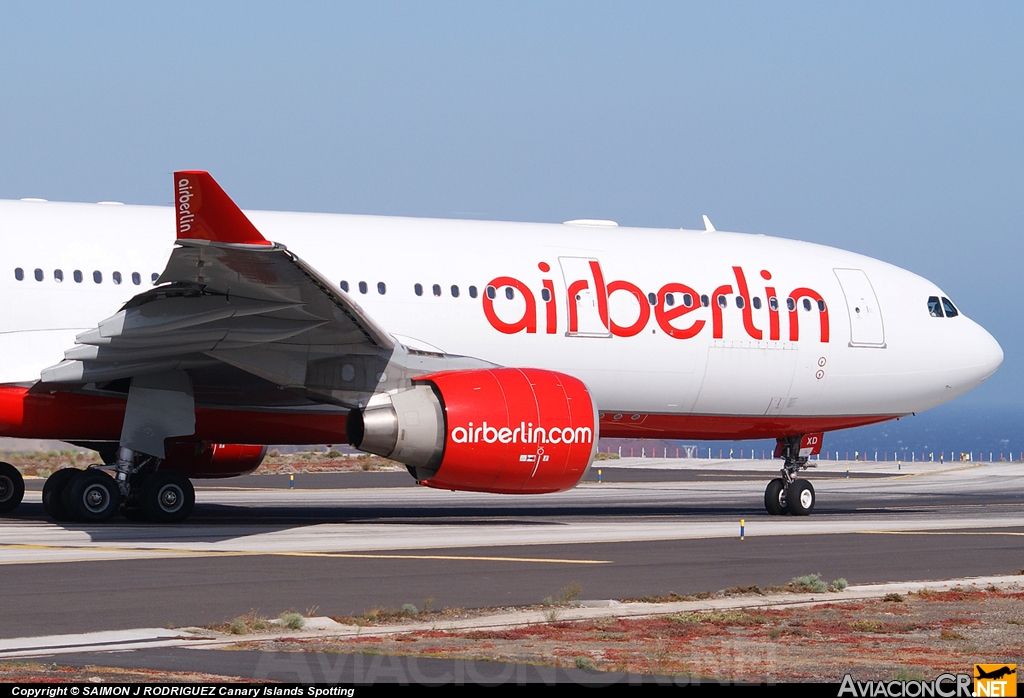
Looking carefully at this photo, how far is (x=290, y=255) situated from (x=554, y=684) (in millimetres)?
7954

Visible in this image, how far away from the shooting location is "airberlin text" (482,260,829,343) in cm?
2005

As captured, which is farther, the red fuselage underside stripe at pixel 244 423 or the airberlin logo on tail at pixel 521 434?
the red fuselage underside stripe at pixel 244 423

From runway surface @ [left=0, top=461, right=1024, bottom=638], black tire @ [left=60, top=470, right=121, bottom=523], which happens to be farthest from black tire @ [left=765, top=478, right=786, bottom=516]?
black tire @ [left=60, top=470, right=121, bottom=523]

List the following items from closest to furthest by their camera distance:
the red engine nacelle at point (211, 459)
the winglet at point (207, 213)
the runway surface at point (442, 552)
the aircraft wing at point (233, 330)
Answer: the runway surface at point (442, 552)
the winglet at point (207, 213)
the aircraft wing at point (233, 330)
the red engine nacelle at point (211, 459)

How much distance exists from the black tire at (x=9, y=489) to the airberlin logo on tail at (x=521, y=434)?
8.21 metres

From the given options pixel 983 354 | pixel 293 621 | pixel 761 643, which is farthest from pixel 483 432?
pixel 983 354

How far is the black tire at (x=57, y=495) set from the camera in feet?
60.3

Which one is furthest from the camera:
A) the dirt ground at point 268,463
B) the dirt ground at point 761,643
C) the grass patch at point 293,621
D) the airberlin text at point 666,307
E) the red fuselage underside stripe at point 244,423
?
→ the dirt ground at point 268,463

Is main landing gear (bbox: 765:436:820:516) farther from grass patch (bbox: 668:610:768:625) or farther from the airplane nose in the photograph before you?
grass patch (bbox: 668:610:768:625)

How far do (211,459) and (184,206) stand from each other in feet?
25.5

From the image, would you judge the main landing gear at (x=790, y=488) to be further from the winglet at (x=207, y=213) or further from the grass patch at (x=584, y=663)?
the grass patch at (x=584, y=663)

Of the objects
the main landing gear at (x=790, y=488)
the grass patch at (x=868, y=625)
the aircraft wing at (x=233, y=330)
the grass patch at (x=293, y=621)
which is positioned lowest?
the grass patch at (x=293, y=621)

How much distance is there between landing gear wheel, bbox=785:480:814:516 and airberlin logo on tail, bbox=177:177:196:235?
40.6ft

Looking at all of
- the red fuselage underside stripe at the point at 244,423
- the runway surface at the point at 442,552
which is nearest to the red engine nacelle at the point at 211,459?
the runway surface at the point at 442,552
